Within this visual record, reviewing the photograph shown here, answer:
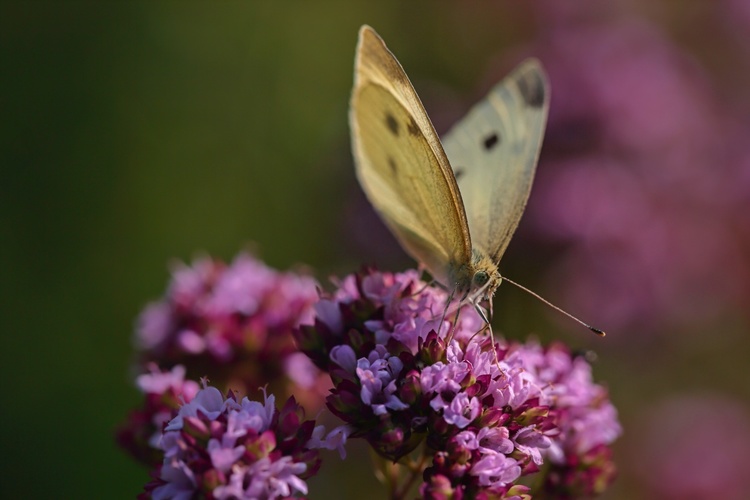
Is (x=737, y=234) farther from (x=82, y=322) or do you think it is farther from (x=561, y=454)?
(x=82, y=322)

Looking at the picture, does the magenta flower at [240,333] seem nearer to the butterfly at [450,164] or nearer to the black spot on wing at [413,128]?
the butterfly at [450,164]

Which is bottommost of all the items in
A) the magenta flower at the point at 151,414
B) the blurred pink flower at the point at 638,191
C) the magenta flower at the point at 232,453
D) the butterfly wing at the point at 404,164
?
the magenta flower at the point at 232,453

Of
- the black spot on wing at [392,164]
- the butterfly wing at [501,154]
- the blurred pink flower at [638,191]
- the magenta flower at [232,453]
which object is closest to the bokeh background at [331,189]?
the blurred pink flower at [638,191]

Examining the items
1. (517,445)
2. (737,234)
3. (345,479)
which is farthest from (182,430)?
(737,234)

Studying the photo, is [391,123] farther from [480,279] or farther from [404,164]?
[480,279]

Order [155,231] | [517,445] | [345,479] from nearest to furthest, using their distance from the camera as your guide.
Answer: [517,445]
[345,479]
[155,231]

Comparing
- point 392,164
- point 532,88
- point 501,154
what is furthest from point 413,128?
point 532,88
